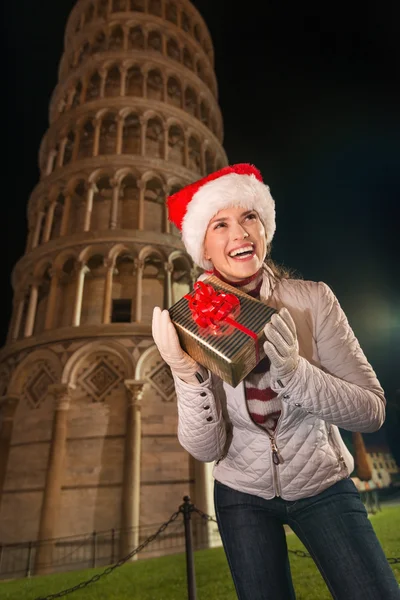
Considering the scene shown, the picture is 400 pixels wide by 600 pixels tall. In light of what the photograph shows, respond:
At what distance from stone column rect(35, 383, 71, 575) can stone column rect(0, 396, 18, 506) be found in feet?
4.89

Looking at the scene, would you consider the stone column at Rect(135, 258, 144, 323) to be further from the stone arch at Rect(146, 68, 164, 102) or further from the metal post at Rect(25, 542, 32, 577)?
the stone arch at Rect(146, 68, 164, 102)

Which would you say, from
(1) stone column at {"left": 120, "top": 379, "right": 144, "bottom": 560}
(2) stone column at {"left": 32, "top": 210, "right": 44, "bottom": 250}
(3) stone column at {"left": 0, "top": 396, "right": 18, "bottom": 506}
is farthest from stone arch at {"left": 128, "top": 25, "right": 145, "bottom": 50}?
(3) stone column at {"left": 0, "top": 396, "right": 18, "bottom": 506}

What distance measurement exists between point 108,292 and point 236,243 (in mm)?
11605

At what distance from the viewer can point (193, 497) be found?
10406 millimetres

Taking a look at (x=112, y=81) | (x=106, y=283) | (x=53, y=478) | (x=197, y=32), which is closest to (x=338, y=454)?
(x=53, y=478)

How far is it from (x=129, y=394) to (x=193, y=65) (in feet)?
59.2

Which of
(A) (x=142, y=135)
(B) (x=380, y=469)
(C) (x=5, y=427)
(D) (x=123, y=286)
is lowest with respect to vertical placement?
(B) (x=380, y=469)

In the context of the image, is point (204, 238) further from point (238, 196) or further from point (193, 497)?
point (193, 497)

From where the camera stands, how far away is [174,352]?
62.4 inches

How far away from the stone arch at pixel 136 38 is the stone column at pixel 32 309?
13.6m

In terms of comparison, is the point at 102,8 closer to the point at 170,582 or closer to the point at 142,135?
the point at 142,135

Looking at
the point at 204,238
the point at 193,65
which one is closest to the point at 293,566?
the point at 204,238

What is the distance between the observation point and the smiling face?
6.20ft

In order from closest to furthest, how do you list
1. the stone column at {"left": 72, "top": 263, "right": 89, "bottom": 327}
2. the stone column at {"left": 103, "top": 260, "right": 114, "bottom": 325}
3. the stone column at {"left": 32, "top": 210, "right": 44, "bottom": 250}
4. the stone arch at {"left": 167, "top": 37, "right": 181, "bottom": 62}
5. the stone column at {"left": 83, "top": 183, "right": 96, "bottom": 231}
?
the stone column at {"left": 72, "top": 263, "right": 89, "bottom": 327}
the stone column at {"left": 103, "top": 260, "right": 114, "bottom": 325}
the stone column at {"left": 83, "top": 183, "right": 96, "bottom": 231}
the stone column at {"left": 32, "top": 210, "right": 44, "bottom": 250}
the stone arch at {"left": 167, "top": 37, "right": 181, "bottom": 62}
